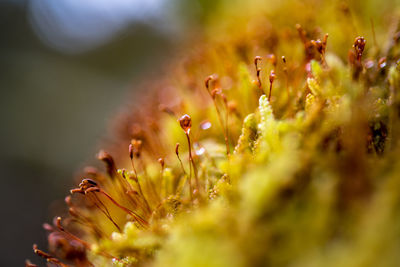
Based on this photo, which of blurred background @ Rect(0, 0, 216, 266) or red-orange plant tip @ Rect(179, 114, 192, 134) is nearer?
red-orange plant tip @ Rect(179, 114, 192, 134)

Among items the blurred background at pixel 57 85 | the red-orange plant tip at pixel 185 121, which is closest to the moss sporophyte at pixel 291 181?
the red-orange plant tip at pixel 185 121

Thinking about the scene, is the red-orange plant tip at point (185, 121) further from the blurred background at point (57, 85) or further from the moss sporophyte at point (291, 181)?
the blurred background at point (57, 85)

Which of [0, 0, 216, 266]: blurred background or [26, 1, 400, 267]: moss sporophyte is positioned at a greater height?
[0, 0, 216, 266]: blurred background

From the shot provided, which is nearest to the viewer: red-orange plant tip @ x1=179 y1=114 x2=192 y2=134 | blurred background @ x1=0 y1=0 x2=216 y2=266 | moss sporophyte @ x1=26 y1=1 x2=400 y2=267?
moss sporophyte @ x1=26 y1=1 x2=400 y2=267

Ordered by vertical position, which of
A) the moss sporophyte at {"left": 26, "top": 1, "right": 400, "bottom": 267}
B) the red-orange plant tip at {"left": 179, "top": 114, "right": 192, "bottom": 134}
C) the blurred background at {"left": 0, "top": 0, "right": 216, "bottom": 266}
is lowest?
the moss sporophyte at {"left": 26, "top": 1, "right": 400, "bottom": 267}

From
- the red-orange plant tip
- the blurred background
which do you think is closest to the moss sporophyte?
the red-orange plant tip

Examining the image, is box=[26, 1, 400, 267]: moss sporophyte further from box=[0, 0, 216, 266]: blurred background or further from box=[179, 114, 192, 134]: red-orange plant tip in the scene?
box=[0, 0, 216, 266]: blurred background

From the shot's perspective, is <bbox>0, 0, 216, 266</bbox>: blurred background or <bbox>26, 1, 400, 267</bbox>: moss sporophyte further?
<bbox>0, 0, 216, 266</bbox>: blurred background

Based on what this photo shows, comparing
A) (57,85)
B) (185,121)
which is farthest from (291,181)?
(57,85)

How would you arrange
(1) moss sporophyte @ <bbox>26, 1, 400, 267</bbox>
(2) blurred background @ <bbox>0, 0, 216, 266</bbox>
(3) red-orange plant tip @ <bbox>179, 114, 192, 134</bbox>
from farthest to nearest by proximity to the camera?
(2) blurred background @ <bbox>0, 0, 216, 266</bbox>
(3) red-orange plant tip @ <bbox>179, 114, 192, 134</bbox>
(1) moss sporophyte @ <bbox>26, 1, 400, 267</bbox>
